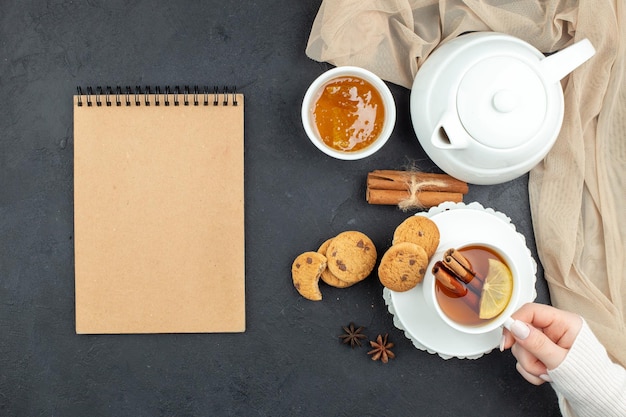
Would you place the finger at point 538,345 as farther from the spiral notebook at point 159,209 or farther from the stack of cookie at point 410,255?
the spiral notebook at point 159,209

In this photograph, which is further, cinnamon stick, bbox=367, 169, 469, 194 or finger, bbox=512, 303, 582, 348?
cinnamon stick, bbox=367, 169, 469, 194

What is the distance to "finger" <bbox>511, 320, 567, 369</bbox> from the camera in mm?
762

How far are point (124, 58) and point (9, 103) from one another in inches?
7.7

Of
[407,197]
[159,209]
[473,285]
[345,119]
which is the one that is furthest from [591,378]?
[159,209]

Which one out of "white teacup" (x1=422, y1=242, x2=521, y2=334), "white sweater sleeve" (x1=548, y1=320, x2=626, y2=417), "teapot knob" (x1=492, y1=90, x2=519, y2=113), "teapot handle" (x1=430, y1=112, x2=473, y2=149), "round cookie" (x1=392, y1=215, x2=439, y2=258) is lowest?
"white sweater sleeve" (x1=548, y1=320, x2=626, y2=417)

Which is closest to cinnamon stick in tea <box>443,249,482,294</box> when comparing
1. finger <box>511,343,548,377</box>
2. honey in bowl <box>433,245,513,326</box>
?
honey in bowl <box>433,245,513,326</box>

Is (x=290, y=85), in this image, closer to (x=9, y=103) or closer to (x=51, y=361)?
(x=9, y=103)

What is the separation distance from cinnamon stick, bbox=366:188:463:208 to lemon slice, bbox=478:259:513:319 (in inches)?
6.0

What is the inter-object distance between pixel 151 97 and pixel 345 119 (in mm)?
305

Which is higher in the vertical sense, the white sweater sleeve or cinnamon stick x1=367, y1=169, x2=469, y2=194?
cinnamon stick x1=367, y1=169, x2=469, y2=194

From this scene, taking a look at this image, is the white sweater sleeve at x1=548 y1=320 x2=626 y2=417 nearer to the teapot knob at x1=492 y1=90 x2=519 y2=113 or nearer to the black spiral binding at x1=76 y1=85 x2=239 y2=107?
the teapot knob at x1=492 y1=90 x2=519 y2=113

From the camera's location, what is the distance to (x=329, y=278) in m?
0.94

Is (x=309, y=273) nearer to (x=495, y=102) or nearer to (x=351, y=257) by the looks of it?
(x=351, y=257)

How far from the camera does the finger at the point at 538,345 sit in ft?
2.50
